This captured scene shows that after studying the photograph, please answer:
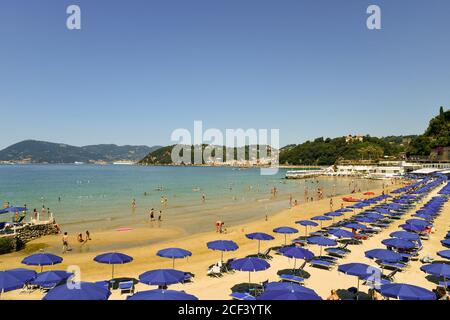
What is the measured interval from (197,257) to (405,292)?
11903 millimetres

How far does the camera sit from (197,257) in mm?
19188

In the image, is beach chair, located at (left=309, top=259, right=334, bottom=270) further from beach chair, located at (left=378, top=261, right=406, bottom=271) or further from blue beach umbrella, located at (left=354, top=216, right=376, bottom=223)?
blue beach umbrella, located at (left=354, top=216, right=376, bottom=223)

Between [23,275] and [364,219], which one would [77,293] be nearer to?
[23,275]

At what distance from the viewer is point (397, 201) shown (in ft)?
119

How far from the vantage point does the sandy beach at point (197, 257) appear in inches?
551

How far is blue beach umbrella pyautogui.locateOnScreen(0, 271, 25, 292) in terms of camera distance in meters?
10.5

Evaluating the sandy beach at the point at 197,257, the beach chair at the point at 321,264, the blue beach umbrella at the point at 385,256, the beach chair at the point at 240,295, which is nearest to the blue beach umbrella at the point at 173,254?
the sandy beach at the point at 197,257

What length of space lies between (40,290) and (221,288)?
7.41 m

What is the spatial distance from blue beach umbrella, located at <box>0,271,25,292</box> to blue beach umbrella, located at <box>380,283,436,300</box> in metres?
11.7

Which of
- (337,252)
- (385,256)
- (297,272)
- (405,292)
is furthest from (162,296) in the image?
(337,252)

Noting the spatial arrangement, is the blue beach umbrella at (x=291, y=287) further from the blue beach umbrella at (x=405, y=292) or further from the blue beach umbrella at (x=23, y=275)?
the blue beach umbrella at (x=23, y=275)

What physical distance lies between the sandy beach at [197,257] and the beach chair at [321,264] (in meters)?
0.26
